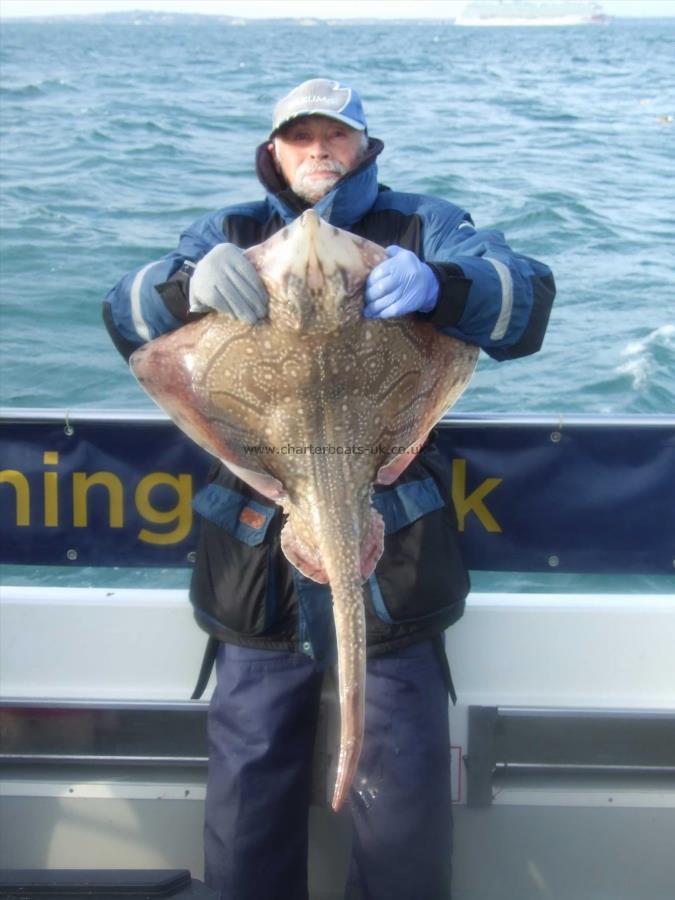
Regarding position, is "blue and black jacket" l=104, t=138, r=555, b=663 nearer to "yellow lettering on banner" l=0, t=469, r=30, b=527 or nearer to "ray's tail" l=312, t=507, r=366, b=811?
"ray's tail" l=312, t=507, r=366, b=811

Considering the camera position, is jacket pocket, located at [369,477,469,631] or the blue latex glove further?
jacket pocket, located at [369,477,469,631]

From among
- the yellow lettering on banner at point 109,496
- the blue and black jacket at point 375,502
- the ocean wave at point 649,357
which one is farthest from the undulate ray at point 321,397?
the ocean wave at point 649,357

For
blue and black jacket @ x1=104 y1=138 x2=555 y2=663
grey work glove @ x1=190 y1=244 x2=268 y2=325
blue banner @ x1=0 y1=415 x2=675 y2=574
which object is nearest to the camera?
→ grey work glove @ x1=190 y1=244 x2=268 y2=325

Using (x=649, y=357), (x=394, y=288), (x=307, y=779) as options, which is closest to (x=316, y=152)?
(x=394, y=288)

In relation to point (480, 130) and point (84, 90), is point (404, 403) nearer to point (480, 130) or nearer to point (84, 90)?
point (480, 130)

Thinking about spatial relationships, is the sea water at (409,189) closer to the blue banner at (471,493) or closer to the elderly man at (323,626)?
the blue banner at (471,493)

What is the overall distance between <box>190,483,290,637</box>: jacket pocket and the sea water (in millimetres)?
1175

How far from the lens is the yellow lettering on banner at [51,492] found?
332 centimetres

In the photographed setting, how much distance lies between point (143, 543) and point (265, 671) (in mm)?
842

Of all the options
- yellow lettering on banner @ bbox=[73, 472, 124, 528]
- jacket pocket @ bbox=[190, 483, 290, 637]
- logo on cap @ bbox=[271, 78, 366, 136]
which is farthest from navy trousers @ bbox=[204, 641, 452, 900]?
logo on cap @ bbox=[271, 78, 366, 136]

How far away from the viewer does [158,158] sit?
19.6 meters

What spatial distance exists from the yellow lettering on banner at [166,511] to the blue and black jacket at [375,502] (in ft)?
1.76

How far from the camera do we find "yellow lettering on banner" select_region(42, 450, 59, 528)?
332cm

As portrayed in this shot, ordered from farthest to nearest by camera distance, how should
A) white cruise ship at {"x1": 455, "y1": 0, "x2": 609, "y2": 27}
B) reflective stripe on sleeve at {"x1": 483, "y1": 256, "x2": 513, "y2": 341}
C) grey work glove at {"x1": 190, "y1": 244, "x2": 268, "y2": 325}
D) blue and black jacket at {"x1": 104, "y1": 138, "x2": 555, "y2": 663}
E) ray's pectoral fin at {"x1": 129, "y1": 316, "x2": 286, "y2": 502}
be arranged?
white cruise ship at {"x1": 455, "y1": 0, "x2": 609, "y2": 27}, blue and black jacket at {"x1": 104, "y1": 138, "x2": 555, "y2": 663}, reflective stripe on sleeve at {"x1": 483, "y1": 256, "x2": 513, "y2": 341}, ray's pectoral fin at {"x1": 129, "y1": 316, "x2": 286, "y2": 502}, grey work glove at {"x1": 190, "y1": 244, "x2": 268, "y2": 325}
